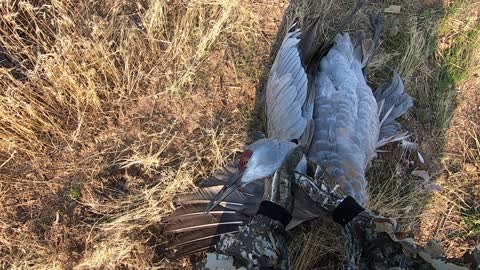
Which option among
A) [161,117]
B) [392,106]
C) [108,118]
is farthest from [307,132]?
[108,118]

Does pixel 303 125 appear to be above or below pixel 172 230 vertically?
above

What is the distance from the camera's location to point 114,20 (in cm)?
406

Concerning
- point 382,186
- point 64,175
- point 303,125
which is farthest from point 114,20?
point 382,186

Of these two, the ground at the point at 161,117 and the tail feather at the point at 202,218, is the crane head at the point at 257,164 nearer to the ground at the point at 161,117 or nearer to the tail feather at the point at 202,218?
the tail feather at the point at 202,218

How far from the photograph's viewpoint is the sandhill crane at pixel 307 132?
11.2 feet

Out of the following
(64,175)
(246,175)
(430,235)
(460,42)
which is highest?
(460,42)

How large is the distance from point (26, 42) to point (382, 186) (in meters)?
2.71

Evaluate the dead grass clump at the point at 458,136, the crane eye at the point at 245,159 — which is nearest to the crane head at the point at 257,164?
the crane eye at the point at 245,159

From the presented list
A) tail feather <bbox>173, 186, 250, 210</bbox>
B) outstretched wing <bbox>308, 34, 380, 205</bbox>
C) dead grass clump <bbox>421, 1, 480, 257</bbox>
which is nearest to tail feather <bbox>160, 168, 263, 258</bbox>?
tail feather <bbox>173, 186, 250, 210</bbox>

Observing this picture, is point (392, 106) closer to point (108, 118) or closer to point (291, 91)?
point (291, 91)

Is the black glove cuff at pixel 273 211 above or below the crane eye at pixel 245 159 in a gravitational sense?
below

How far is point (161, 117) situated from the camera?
4004mm

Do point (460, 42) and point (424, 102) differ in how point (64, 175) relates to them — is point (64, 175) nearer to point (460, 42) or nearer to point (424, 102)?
point (424, 102)

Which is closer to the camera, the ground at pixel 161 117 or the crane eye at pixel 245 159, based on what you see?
the crane eye at pixel 245 159
